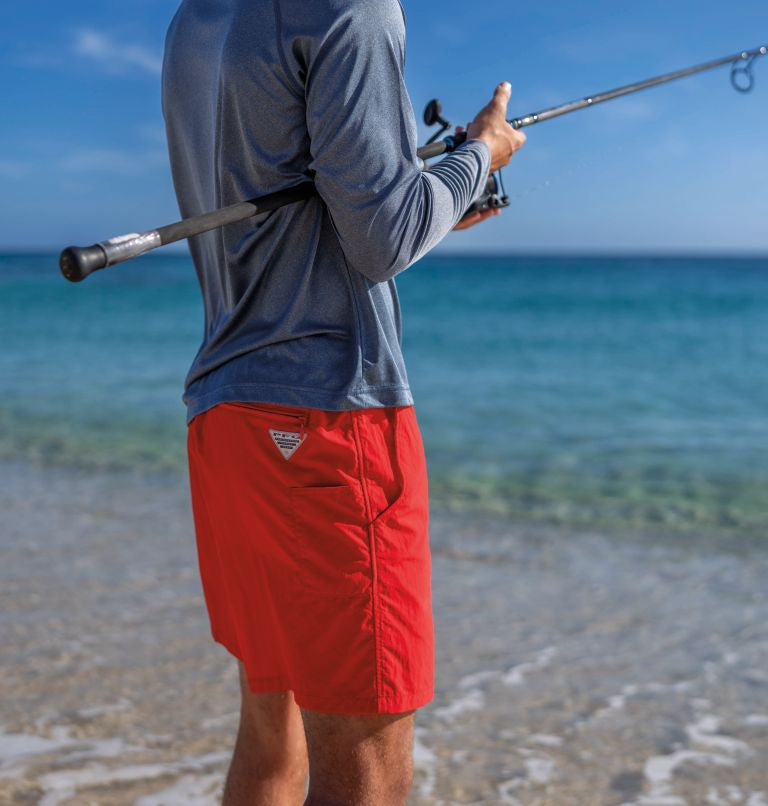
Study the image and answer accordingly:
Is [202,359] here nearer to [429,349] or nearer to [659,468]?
[659,468]

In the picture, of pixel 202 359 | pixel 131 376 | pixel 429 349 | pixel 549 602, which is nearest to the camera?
pixel 202 359

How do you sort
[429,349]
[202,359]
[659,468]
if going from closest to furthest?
[202,359], [659,468], [429,349]

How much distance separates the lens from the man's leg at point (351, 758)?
56.4 inches

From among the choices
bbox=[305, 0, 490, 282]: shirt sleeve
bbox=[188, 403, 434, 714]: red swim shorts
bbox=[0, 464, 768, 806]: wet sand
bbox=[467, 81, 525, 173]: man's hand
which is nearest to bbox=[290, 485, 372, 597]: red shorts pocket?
bbox=[188, 403, 434, 714]: red swim shorts

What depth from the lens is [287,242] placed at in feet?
4.73

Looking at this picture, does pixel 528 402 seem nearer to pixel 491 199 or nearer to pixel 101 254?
pixel 491 199

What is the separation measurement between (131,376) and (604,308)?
55.2 ft

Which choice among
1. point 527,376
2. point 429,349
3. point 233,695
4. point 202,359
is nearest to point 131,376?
point 527,376

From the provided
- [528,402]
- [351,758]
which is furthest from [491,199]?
[528,402]

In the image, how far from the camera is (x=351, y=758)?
143 cm

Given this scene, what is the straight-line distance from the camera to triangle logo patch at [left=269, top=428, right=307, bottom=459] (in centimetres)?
143

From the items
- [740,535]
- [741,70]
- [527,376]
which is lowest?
[740,535]

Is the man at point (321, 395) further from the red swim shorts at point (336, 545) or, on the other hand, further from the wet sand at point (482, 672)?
the wet sand at point (482, 672)

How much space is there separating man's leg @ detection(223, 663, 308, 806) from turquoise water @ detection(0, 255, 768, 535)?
3.61m
